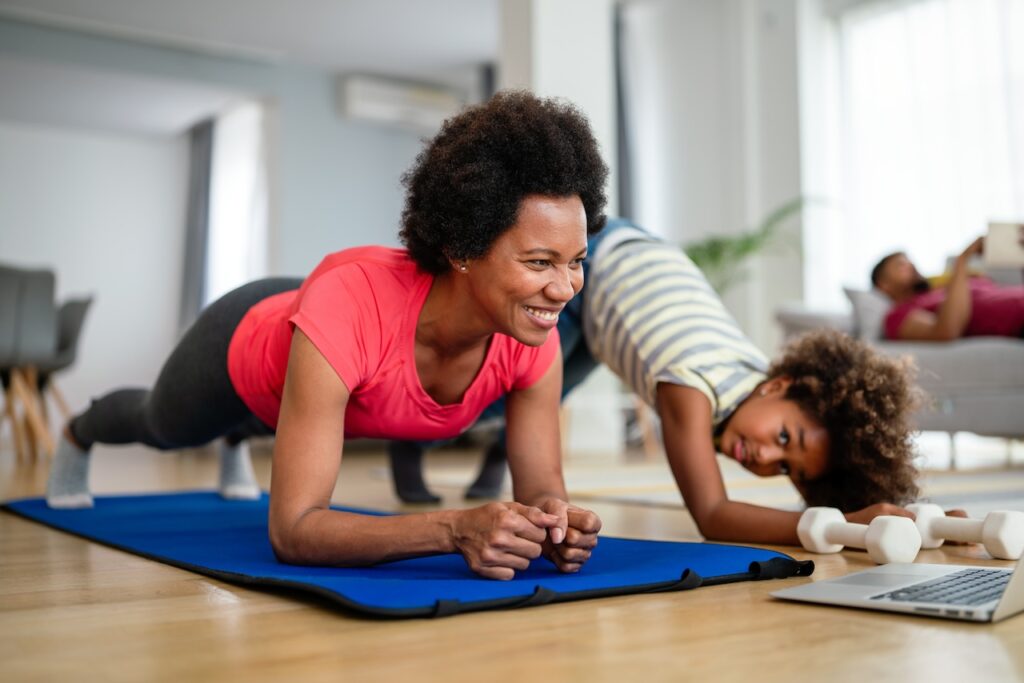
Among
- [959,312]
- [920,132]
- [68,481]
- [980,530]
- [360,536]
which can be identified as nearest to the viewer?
[360,536]

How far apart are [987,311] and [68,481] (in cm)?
327

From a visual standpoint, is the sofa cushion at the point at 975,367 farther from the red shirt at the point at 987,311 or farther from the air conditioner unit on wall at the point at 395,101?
the air conditioner unit on wall at the point at 395,101

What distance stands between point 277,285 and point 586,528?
1.00 meters

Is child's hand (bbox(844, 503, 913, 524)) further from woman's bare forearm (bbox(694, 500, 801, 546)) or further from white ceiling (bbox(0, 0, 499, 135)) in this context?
white ceiling (bbox(0, 0, 499, 135))

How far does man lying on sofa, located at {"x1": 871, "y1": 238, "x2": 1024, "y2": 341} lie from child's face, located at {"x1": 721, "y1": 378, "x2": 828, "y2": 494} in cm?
210

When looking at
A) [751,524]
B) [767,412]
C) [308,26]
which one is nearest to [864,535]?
[751,524]

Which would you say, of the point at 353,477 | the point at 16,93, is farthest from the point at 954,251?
the point at 16,93

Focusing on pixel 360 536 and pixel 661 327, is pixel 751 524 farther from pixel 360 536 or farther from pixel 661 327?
pixel 360 536

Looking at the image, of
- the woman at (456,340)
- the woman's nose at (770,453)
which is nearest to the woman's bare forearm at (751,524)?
the woman's nose at (770,453)

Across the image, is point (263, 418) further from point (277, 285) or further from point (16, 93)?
point (16, 93)

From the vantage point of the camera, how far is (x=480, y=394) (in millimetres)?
1633

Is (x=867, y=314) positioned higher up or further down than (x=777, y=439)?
higher up

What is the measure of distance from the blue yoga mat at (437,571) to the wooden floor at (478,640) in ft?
0.07

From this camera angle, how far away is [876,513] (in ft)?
5.41
